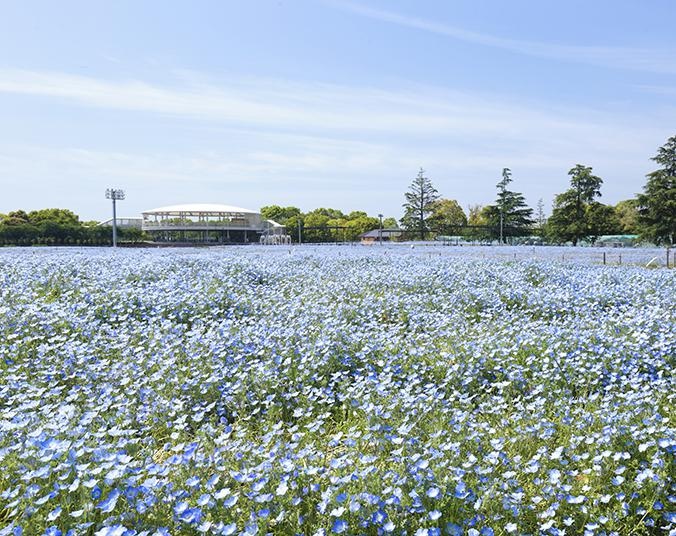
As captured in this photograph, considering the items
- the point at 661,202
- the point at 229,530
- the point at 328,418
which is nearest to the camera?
the point at 229,530

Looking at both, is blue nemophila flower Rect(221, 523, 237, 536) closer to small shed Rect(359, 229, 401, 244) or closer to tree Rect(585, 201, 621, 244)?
tree Rect(585, 201, 621, 244)

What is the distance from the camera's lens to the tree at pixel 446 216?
69875mm

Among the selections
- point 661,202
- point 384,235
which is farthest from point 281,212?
point 661,202

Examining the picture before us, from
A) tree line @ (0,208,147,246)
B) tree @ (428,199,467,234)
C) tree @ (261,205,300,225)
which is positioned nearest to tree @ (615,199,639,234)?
tree @ (428,199,467,234)

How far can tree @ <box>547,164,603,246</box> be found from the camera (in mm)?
46844

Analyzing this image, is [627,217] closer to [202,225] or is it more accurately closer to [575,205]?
[575,205]

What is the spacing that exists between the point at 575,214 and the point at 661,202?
13743 millimetres

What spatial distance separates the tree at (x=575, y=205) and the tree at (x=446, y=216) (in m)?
20.3

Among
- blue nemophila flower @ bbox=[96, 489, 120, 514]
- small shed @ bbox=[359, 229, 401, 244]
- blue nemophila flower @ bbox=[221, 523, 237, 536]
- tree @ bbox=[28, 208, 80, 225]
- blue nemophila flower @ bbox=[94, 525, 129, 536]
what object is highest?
tree @ bbox=[28, 208, 80, 225]

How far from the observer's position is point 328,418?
448 cm

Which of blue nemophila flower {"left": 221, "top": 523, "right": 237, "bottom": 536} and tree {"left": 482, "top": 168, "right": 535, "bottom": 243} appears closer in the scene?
blue nemophila flower {"left": 221, "top": 523, "right": 237, "bottom": 536}

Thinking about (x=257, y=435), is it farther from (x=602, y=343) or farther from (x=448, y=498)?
(x=602, y=343)

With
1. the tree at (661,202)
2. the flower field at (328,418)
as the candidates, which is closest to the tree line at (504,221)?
the tree at (661,202)

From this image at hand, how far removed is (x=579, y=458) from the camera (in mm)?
3154
